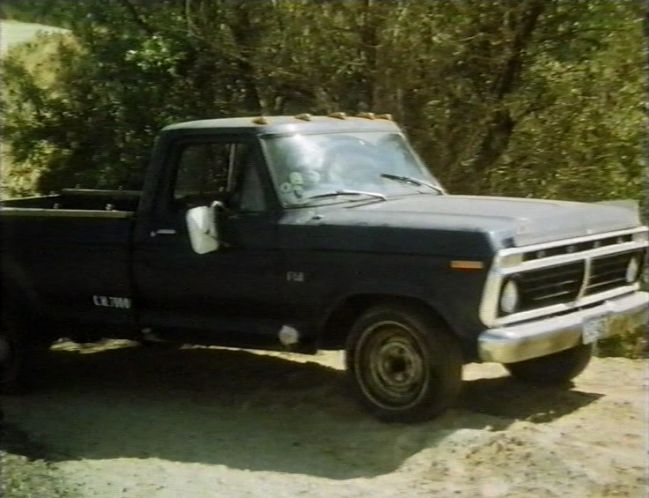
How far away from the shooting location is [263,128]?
658 centimetres

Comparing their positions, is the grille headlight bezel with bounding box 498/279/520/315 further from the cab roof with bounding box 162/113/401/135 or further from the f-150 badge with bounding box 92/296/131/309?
the f-150 badge with bounding box 92/296/131/309

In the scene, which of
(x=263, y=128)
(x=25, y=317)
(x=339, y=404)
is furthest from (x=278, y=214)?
(x=25, y=317)

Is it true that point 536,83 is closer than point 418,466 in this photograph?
No

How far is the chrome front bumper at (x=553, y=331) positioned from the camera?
5465 mm

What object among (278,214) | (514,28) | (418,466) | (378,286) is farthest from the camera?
(514,28)

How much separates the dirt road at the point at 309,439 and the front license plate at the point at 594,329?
1.50ft

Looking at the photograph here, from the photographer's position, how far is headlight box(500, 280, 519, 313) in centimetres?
553

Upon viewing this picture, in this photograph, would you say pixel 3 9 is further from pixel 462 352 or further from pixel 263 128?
pixel 462 352

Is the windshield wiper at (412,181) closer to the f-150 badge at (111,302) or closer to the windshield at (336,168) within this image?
the windshield at (336,168)

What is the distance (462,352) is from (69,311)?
293 centimetres

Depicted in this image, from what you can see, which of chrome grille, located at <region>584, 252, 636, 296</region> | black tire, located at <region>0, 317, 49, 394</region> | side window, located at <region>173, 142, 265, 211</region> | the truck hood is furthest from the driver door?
chrome grille, located at <region>584, 252, 636, 296</region>

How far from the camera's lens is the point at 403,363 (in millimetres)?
5914

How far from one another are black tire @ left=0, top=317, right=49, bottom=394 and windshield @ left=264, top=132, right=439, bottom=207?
2367mm

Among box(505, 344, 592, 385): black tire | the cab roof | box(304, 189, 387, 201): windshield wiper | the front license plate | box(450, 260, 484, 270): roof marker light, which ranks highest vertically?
the cab roof
